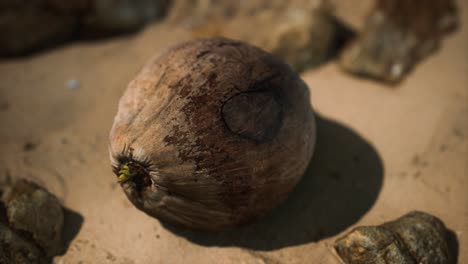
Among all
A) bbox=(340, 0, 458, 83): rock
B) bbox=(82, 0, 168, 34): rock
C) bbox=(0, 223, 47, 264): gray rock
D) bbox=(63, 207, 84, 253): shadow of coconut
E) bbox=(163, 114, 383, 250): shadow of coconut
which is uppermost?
bbox=(340, 0, 458, 83): rock

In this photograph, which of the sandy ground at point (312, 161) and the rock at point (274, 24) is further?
the rock at point (274, 24)

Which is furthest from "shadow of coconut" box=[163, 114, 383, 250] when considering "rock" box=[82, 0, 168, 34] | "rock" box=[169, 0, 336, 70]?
"rock" box=[82, 0, 168, 34]

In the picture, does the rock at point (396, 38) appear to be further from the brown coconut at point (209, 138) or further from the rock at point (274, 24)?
the brown coconut at point (209, 138)

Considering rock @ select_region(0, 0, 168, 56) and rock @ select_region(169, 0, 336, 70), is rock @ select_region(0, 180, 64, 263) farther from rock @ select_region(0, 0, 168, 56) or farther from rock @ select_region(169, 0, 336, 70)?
rock @ select_region(169, 0, 336, 70)

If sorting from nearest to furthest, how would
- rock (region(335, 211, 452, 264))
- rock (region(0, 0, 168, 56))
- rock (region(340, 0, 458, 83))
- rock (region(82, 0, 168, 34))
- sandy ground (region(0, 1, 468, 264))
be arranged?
rock (region(335, 211, 452, 264)) < sandy ground (region(0, 1, 468, 264)) < rock (region(340, 0, 458, 83)) < rock (region(0, 0, 168, 56)) < rock (region(82, 0, 168, 34))

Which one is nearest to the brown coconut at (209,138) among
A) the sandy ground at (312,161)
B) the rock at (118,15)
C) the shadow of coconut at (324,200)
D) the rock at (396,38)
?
the shadow of coconut at (324,200)

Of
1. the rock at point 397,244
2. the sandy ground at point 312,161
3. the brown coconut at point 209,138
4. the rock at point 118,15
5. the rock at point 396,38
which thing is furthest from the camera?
the rock at point 118,15

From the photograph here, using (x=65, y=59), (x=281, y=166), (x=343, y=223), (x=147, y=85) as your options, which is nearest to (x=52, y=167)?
(x=147, y=85)
